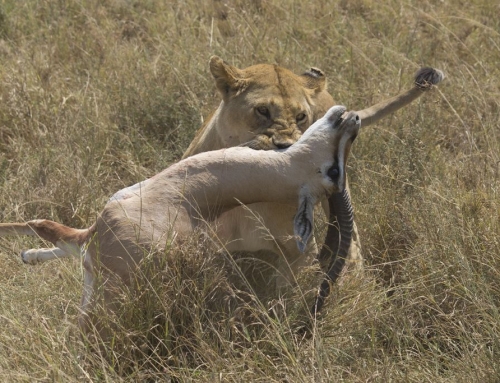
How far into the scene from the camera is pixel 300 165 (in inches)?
152

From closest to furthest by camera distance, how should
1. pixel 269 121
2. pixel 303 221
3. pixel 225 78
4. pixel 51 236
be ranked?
pixel 303 221 → pixel 51 236 → pixel 269 121 → pixel 225 78

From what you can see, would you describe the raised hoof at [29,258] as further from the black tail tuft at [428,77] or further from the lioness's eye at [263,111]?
the black tail tuft at [428,77]

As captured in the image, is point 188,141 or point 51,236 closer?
point 51,236

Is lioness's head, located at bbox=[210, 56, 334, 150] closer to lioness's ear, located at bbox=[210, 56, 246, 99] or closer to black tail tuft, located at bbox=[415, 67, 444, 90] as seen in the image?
lioness's ear, located at bbox=[210, 56, 246, 99]

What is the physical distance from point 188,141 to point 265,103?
1.46 m

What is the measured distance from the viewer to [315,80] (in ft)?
16.7

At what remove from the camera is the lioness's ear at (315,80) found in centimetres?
504

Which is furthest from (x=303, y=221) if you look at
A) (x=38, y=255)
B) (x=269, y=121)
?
(x=38, y=255)

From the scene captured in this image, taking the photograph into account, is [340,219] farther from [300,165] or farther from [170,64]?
[170,64]

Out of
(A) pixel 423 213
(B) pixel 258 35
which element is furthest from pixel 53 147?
(A) pixel 423 213

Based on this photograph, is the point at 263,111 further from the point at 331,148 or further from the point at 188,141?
the point at 188,141

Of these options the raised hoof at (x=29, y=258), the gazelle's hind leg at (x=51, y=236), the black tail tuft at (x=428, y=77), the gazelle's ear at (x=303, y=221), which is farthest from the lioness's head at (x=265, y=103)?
the raised hoof at (x=29, y=258)

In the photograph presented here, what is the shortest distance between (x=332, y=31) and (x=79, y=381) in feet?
14.7

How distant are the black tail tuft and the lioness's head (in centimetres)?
47
